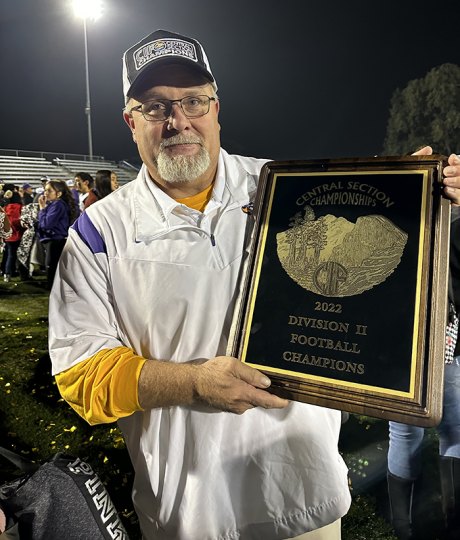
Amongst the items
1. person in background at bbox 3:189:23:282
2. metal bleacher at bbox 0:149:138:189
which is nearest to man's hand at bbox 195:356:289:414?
person in background at bbox 3:189:23:282

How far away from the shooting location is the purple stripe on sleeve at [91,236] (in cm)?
142

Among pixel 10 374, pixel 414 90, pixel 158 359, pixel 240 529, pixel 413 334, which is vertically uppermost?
pixel 414 90

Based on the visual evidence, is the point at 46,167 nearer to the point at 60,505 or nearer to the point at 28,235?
the point at 28,235

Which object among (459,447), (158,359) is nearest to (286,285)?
(158,359)

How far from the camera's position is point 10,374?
4828 millimetres

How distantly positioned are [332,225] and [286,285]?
203 millimetres

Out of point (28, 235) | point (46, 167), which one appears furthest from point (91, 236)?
point (46, 167)

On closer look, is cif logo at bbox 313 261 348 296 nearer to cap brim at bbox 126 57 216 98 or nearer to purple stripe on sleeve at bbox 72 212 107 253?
purple stripe on sleeve at bbox 72 212 107 253

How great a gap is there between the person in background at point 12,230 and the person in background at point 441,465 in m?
7.71

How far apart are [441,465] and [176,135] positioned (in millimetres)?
2385

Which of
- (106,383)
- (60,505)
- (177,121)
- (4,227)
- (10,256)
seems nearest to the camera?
(106,383)

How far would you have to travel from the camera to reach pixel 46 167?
31844 mm

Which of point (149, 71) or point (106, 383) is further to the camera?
point (149, 71)

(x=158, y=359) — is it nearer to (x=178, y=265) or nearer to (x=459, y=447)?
(x=178, y=265)
